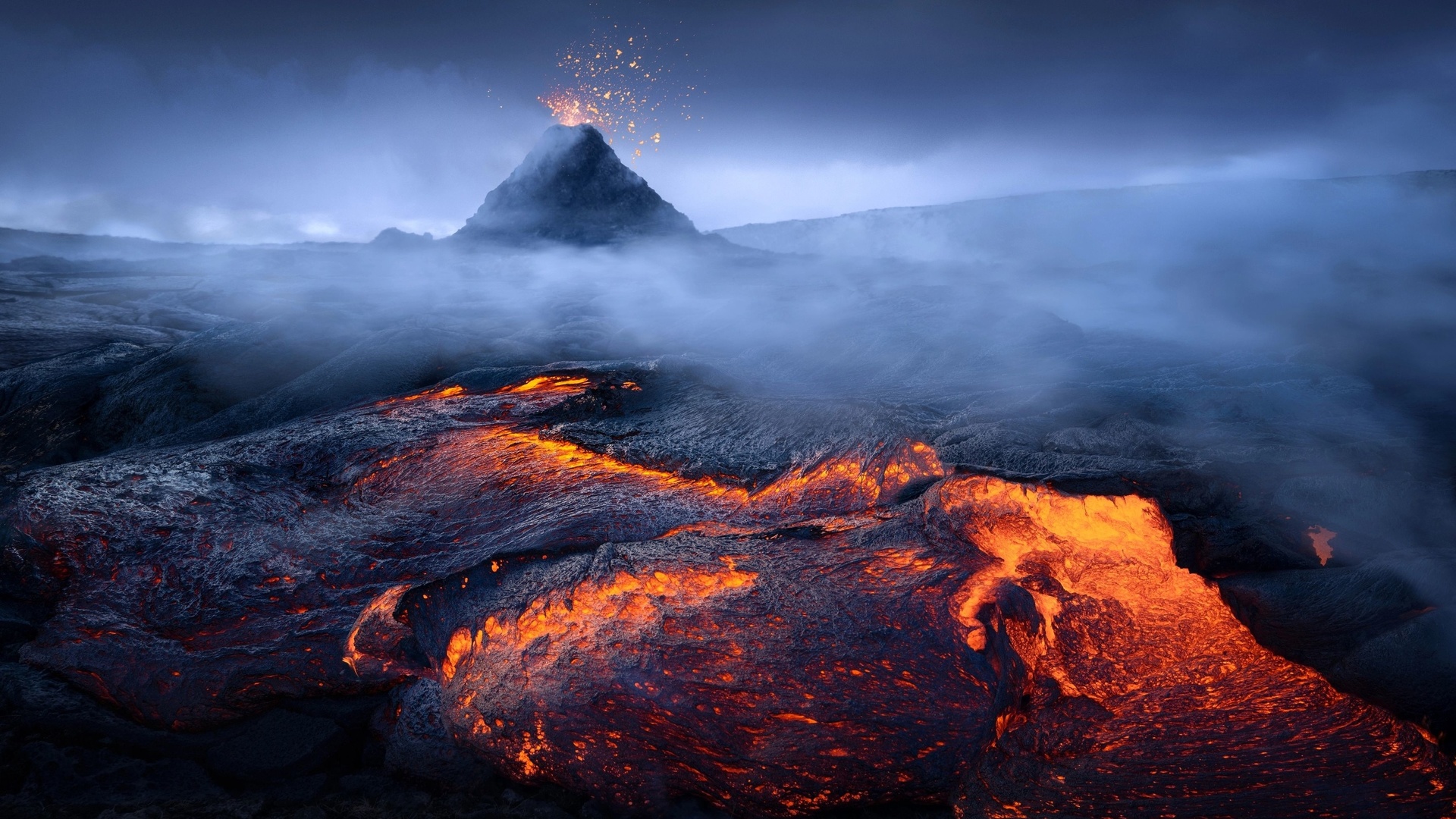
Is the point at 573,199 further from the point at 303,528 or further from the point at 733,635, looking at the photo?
the point at 733,635

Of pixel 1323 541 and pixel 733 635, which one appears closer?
pixel 733 635

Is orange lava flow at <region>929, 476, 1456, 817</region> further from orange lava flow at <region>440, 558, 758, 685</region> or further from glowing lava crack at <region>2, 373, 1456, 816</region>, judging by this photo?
orange lava flow at <region>440, 558, 758, 685</region>

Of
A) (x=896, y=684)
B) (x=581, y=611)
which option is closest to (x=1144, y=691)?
(x=896, y=684)

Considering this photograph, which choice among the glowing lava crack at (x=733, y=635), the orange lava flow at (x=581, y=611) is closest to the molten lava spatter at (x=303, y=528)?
the glowing lava crack at (x=733, y=635)

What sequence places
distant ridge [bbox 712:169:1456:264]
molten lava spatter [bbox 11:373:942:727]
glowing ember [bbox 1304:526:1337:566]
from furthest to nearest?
distant ridge [bbox 712:169:1456:264] < glowing ember [bbox 1304:526:1337:566] < molten lava spatter [bbox 11:373:942:727]

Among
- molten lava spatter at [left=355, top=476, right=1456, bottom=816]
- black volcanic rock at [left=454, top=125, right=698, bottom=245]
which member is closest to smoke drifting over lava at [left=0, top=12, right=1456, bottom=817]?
molten lava spatter at [left=355, top=476, right=1456, bottom=816]

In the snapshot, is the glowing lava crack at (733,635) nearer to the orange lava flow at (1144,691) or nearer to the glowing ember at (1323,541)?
the orange lava flow at (1144,691)
